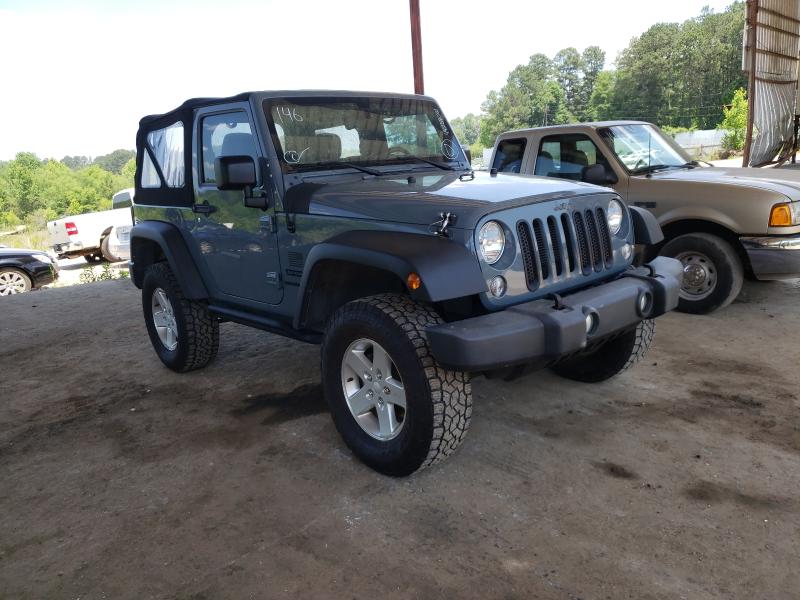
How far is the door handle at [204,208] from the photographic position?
13.5 feet

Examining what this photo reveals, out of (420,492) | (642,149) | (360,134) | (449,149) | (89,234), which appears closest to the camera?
(420,492)

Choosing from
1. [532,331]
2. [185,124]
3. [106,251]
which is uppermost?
[185,124]

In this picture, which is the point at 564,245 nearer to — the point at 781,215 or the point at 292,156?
the point at 292,156

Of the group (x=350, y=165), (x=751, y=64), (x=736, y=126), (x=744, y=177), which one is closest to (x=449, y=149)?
(x=350, y=165)

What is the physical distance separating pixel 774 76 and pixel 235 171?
51.2 feet

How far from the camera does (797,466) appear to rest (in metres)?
2.99

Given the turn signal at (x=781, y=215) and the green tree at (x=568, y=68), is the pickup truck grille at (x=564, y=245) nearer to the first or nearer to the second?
the turn signal at (x=781, y=215)

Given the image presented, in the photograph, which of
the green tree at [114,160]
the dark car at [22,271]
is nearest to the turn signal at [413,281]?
the dark car at [22,271]

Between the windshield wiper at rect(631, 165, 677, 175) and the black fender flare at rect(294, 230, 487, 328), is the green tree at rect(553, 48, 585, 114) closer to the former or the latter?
the windshield wiper at rect(631, 165, 677, 175)

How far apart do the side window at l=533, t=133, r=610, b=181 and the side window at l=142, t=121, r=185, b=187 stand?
357 centimetres

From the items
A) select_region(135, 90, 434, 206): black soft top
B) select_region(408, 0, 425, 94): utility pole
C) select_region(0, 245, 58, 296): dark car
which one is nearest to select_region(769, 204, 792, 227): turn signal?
select_region(135, 90, 434, 206): black soft top

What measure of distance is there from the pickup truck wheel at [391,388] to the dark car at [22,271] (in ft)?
33.3

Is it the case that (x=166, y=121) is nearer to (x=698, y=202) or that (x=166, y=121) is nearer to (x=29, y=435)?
(x=29, y=435)

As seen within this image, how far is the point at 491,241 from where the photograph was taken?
284 centimetres
